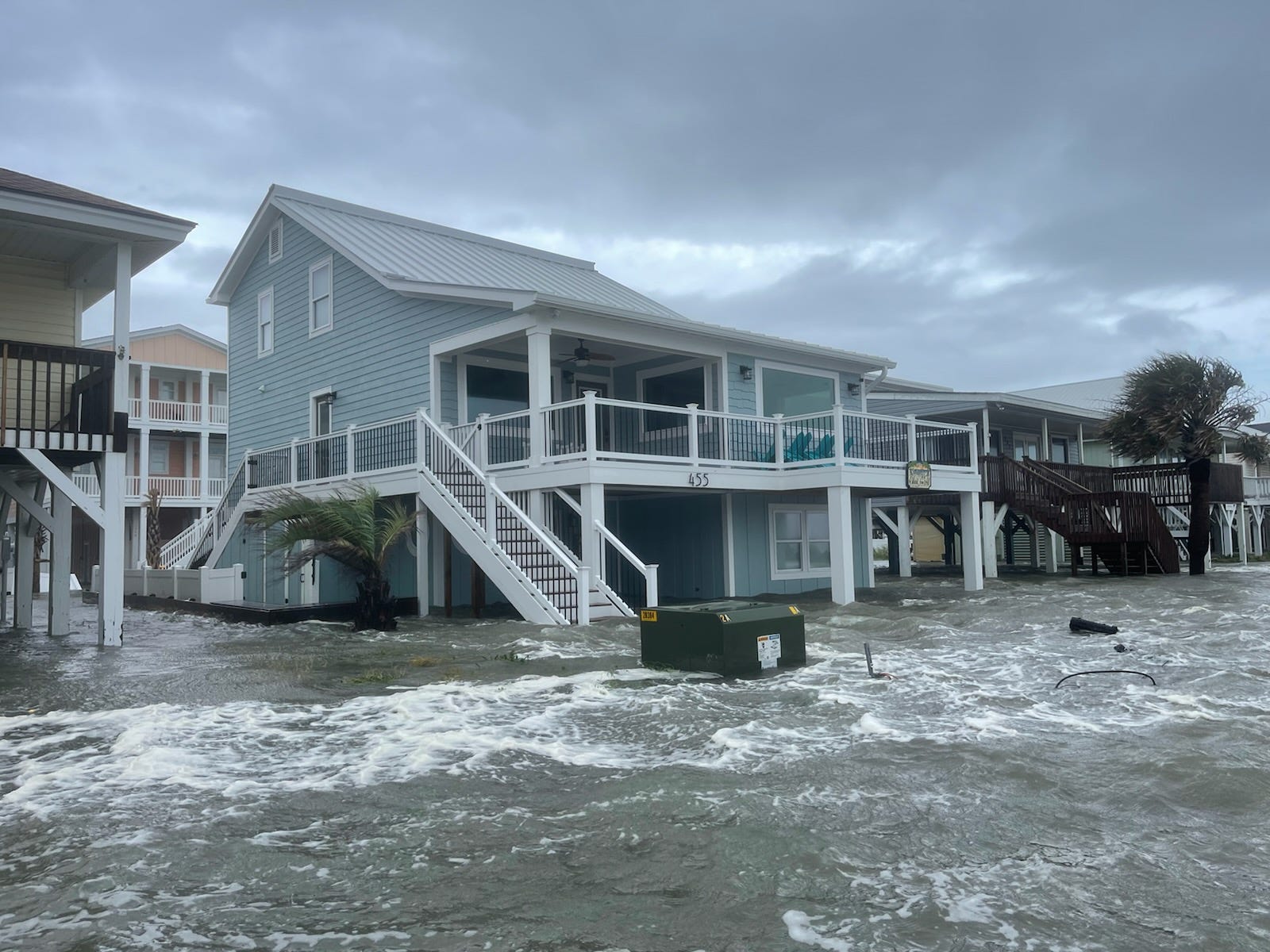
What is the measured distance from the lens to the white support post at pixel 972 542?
20531 mm

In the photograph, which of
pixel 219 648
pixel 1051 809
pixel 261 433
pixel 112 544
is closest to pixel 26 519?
pixel 112 544

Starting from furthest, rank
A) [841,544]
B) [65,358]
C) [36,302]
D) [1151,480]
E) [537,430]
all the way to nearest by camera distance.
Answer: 1. [1151,480]
2. [841,544]
3. [537,430]
4. [36,302]
5. [65,358]

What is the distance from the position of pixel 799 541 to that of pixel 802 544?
0.11 meters

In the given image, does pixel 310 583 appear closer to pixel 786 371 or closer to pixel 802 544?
pixel 802 544

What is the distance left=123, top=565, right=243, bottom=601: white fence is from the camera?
63.9 ft

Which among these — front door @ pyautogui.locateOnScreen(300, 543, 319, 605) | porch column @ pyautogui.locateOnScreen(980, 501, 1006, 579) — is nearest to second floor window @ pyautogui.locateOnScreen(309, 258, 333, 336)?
front door @ pyautogui.locateOnScreen(300, 543, 319, 605)

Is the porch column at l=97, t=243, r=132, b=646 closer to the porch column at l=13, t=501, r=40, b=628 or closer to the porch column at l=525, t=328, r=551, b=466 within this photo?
the porch column at l=13, t=501, r=40, b=628

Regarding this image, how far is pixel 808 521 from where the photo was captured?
69.8ft

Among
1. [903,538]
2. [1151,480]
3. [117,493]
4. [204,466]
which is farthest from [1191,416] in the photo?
[204,466]

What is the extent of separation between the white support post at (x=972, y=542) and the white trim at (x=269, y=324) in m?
15.9

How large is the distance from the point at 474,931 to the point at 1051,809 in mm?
3089

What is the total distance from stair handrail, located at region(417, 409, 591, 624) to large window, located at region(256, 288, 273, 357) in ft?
31.1

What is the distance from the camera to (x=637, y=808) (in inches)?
211

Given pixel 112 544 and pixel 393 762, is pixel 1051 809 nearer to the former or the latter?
pixel 393 762
